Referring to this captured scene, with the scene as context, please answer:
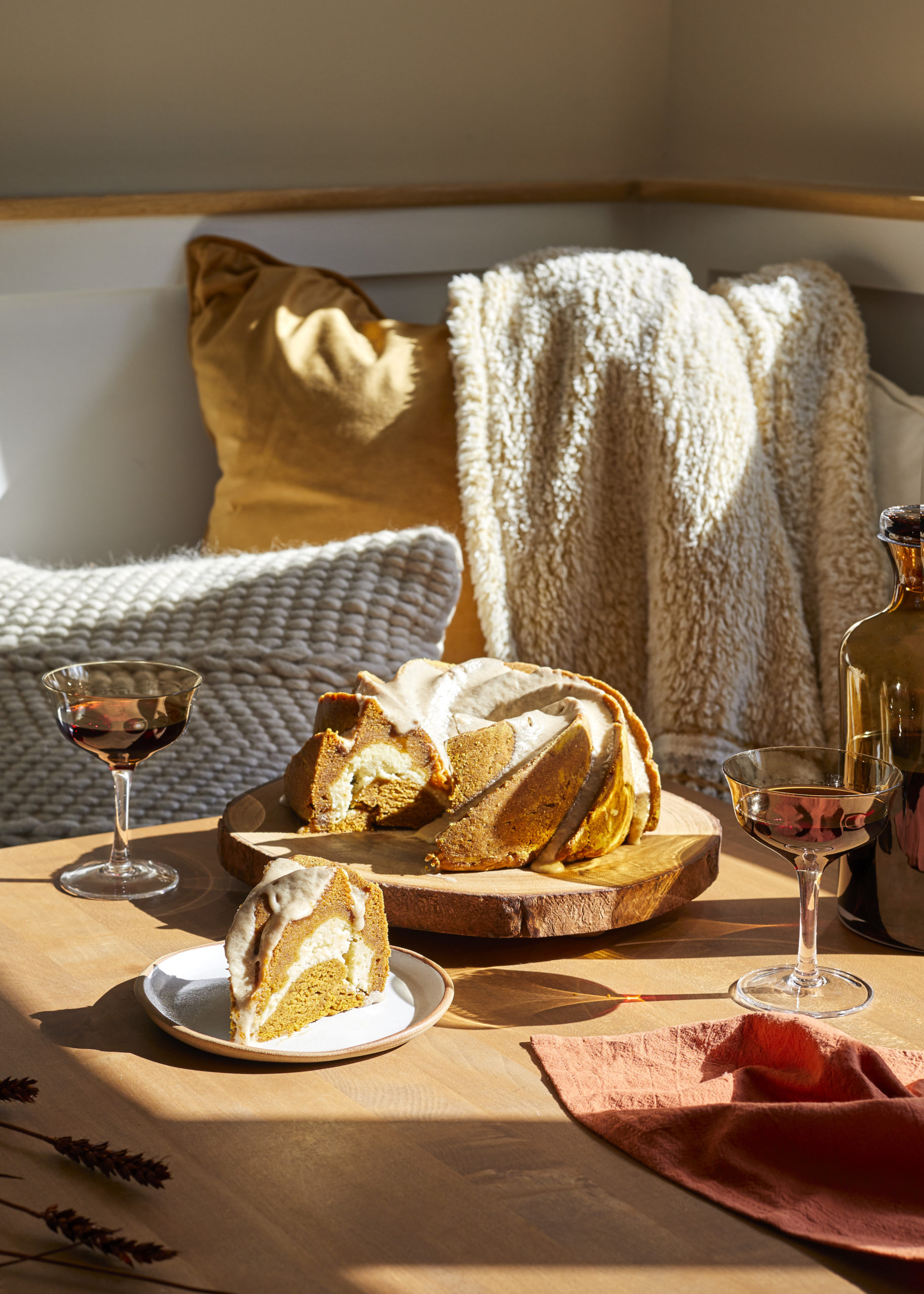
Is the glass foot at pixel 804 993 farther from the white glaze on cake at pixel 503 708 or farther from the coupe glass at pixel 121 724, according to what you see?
the coupe glass at pixel 121 724

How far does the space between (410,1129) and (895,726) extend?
1.52 feet

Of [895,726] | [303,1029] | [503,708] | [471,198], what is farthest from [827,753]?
[471,198]

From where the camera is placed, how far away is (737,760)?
0.91 meters

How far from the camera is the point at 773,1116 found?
2.26 feet

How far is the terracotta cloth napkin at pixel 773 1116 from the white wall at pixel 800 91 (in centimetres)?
154

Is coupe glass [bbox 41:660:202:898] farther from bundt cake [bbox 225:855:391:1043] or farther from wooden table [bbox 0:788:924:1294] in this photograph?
bundt cake [bbox 225:855:391:1043]

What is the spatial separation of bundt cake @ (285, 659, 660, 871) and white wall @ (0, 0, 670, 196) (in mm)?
1185

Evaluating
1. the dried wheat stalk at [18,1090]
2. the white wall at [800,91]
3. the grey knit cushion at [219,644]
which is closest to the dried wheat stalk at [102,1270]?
the dried wheat stalk at [18,1090]

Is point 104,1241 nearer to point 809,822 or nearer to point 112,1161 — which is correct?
point 112,1161

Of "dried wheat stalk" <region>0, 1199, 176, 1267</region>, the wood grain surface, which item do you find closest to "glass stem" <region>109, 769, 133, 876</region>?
"dried wheat stalk" <region>0, 1199, 176, 1267</region>

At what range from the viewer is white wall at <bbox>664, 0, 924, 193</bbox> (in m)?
1.94

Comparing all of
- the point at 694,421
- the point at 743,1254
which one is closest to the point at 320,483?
the point at 694,421

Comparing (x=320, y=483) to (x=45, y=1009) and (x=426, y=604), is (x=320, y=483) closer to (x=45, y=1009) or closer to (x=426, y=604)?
(x=426, y=604)

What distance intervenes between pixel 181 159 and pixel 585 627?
0.93 metres
